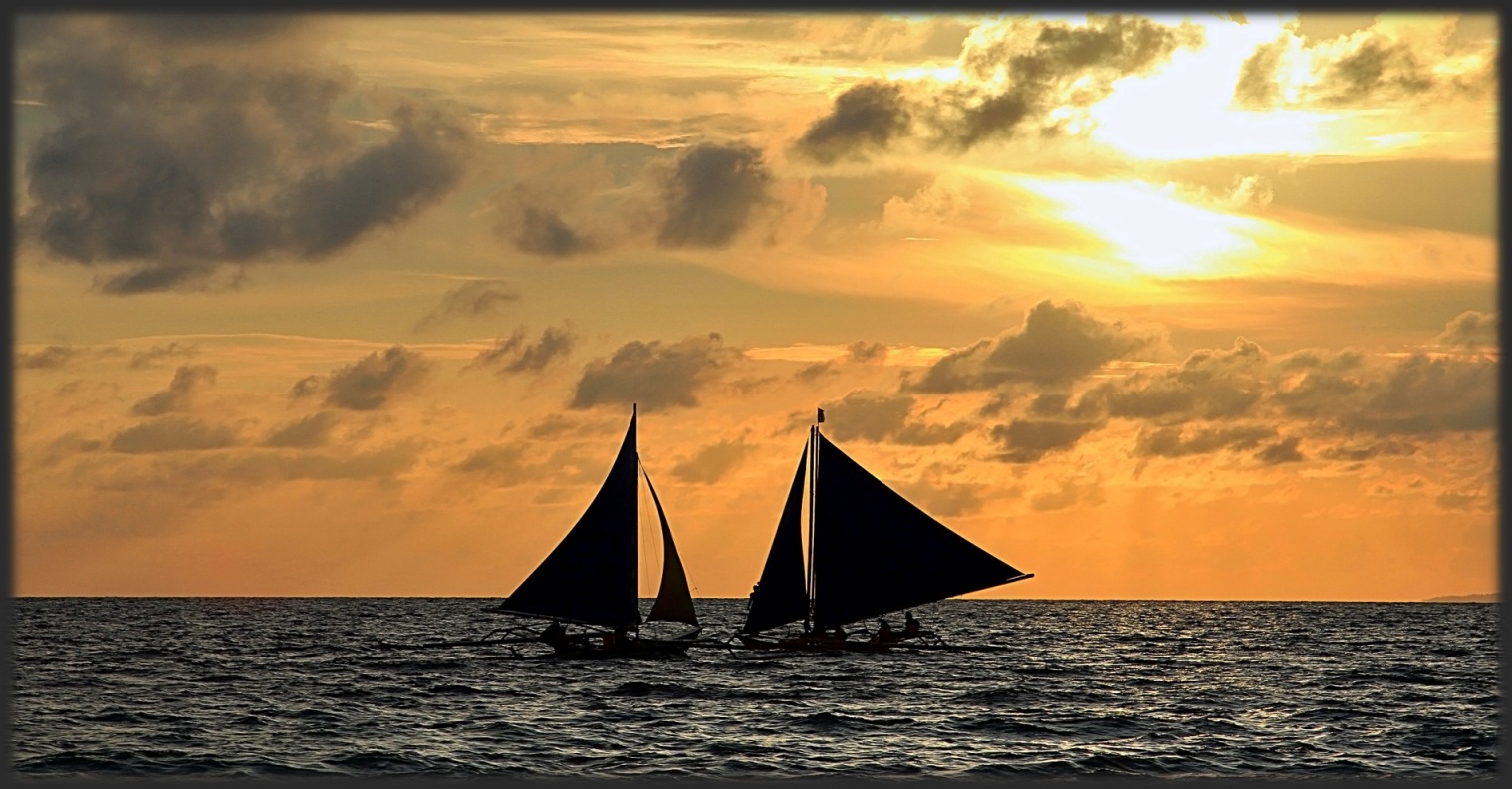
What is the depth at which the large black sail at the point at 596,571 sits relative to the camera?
73812mm

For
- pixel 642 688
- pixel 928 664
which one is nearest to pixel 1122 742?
pixel 642 688

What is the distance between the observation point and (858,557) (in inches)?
3130

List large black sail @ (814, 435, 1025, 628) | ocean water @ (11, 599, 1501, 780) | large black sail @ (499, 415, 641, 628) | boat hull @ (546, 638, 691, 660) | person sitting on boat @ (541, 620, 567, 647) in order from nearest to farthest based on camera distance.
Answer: ocean water @ (11, 599, 1501, 780)
large black sail @ (499, 415, 641, 628)
boat hull @ (546, 638, 691, 660)
large black sail @ (814, 435, 1025, 628)
person sitting on boat @ (541, 620, 567, 647)

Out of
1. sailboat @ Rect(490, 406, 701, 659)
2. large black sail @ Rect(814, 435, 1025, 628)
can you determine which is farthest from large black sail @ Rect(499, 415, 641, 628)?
large black sail @ Rect(814, 435, 1025, 628)

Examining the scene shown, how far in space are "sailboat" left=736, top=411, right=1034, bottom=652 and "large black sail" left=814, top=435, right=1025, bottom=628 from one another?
4cm

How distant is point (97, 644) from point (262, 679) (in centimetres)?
4053

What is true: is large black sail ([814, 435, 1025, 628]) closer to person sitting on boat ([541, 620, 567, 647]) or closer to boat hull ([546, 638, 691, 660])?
boat hull ([546, 638, 691, 660])

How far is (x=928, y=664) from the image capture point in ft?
294

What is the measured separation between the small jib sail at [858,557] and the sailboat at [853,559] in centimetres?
4

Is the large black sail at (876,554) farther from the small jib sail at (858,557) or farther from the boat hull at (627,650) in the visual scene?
the boat hull at (627,650)

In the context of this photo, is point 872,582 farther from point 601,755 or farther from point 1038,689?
point 601,755

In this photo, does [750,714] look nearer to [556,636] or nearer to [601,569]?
[601,569]

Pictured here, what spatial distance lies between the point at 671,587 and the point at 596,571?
495cm

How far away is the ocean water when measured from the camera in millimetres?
50281
